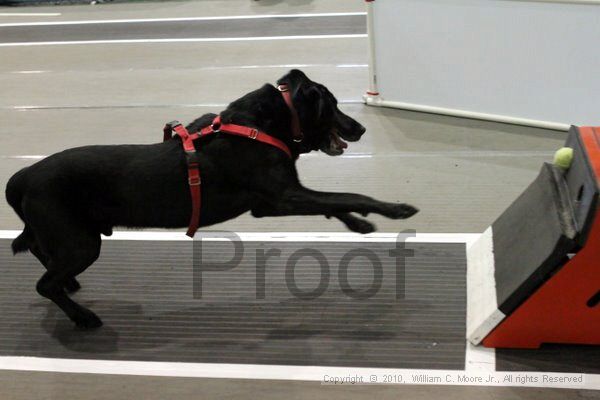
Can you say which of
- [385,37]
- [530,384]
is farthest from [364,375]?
[385,37]

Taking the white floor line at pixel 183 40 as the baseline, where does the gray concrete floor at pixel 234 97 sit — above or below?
below

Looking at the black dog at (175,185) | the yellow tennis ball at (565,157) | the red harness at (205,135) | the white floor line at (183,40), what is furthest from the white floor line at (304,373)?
the white floor line at (183,40)

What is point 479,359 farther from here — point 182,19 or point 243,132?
point 182,19

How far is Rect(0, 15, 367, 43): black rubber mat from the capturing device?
7.09 metres

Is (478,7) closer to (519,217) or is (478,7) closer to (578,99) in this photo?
(578,99)

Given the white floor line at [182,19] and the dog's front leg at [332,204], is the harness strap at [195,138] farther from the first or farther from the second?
the white floor line at [182,19]

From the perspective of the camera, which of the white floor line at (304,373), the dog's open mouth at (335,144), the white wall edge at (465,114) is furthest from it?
the white wall edge at (465,114)

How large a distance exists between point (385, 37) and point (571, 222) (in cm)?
287

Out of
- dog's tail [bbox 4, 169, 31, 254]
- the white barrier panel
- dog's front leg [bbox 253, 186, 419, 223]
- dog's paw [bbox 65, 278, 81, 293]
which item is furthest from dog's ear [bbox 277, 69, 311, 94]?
the white barrier panel

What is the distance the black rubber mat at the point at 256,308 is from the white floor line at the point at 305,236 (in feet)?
0.18

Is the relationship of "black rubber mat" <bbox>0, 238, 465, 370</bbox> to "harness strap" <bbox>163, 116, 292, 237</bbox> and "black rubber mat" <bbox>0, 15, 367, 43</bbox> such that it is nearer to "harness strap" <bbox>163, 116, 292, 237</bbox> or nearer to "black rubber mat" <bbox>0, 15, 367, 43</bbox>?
"harness strap" <bbox>163, 116, 292, 237</bbox>

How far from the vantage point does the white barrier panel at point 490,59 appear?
4223 millimetres

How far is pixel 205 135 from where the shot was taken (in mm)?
2607

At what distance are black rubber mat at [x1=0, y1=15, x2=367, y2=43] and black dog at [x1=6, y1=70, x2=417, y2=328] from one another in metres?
4.44
